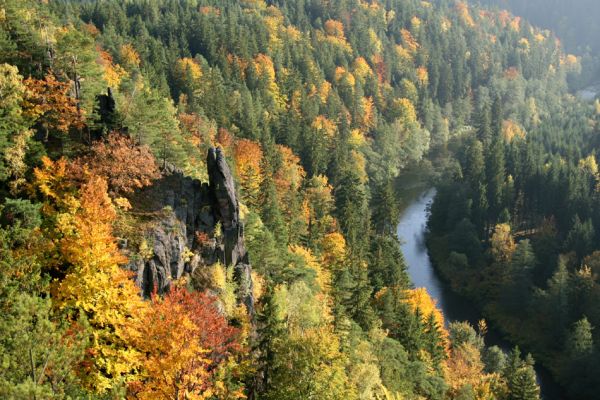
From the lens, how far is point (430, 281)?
122500 mm

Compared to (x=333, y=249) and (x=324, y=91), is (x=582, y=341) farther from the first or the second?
(x=324, y=91)

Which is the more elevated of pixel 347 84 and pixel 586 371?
pixel 347 84

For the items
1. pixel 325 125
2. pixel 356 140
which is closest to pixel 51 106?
pixel 325 125

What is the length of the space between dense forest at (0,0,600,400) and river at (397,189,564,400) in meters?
2.90

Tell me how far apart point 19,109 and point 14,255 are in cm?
1734

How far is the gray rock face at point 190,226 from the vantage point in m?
48.3

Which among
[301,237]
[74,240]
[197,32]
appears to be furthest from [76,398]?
[197,32]

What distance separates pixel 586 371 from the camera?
90875 millimetres

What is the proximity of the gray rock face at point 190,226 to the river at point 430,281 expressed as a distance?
6026 centimetres

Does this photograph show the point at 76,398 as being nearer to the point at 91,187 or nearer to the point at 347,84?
the point at 91,187

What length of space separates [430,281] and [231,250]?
249ft

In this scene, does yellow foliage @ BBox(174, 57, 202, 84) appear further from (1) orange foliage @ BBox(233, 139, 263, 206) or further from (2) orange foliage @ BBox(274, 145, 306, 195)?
(1) orange foliage @ BBox(233, 139, 263, 206)

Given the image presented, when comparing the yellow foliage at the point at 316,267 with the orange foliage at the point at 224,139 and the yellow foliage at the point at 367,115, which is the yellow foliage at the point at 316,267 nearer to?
the orange foliage at the point at 224,139

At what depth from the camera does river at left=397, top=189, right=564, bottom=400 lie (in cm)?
9553
